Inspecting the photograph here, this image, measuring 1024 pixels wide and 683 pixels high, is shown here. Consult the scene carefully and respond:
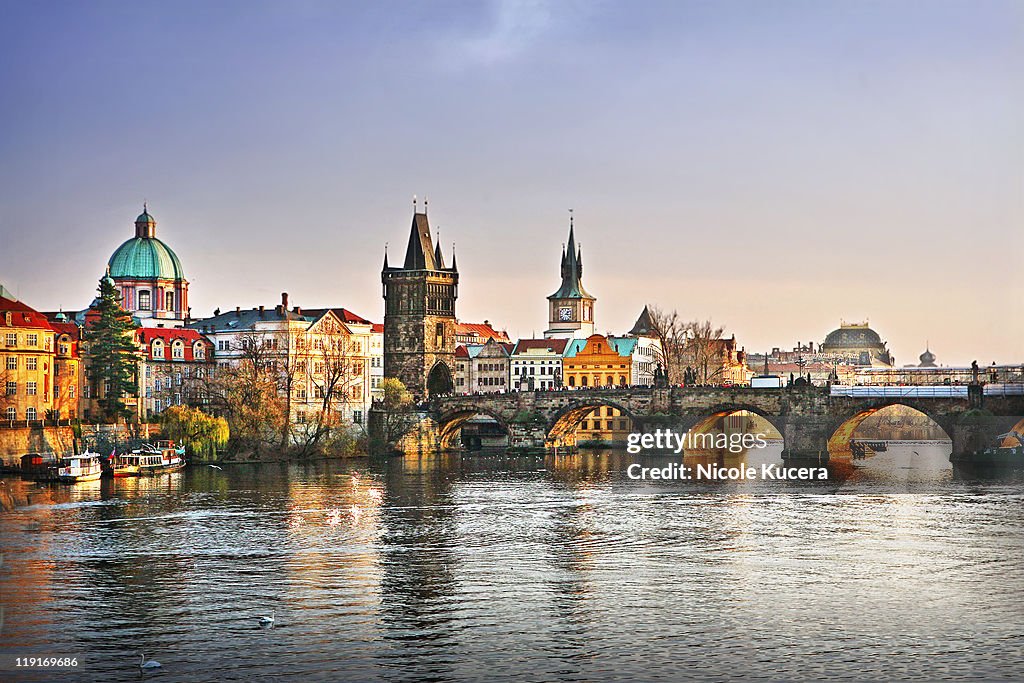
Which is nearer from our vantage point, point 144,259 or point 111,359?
point 111,359

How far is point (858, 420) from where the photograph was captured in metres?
110

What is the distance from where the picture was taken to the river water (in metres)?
36.3

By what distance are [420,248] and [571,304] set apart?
33.5m

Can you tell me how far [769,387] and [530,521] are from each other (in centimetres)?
4995

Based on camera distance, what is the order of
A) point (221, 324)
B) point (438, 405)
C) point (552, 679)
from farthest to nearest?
point (221, 324) → point (438, 405) → point (552, 679)

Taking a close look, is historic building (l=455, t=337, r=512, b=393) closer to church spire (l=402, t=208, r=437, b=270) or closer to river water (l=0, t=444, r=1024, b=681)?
church spire (l=402, t=208, r=437, b=270)

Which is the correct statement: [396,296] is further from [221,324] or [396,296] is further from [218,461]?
[218,461]

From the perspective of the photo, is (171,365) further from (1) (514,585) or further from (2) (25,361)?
(1) (514,585)

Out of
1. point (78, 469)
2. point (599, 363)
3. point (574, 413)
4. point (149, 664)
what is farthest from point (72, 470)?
point (599, 363)

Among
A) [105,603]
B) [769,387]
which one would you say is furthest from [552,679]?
[769,387]

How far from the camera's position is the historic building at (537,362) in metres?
174

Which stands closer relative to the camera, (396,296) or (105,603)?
(105,603)

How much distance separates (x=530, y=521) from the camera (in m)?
63.3

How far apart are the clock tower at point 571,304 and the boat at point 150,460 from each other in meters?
98.6
